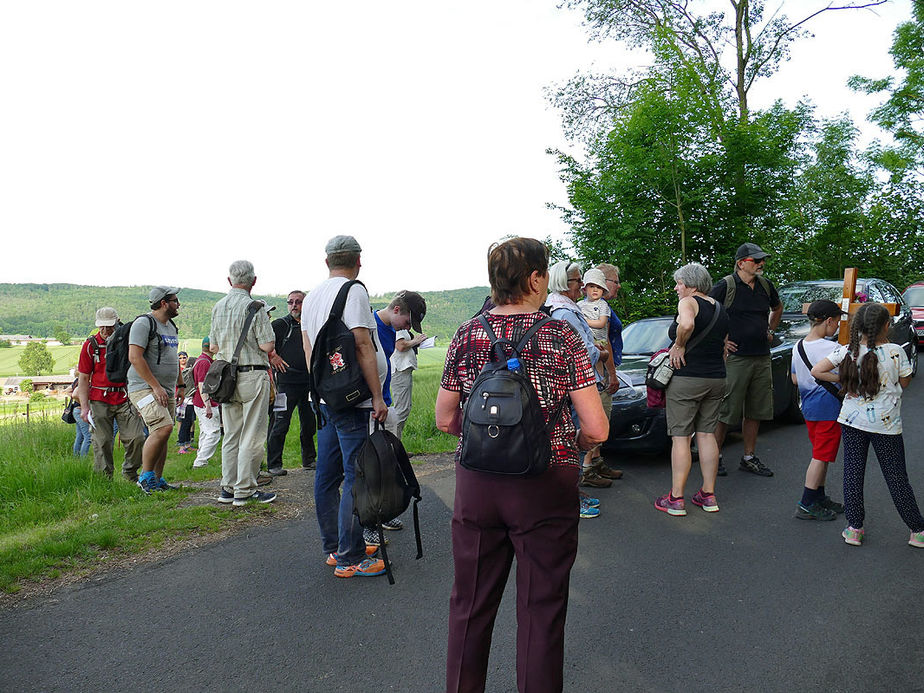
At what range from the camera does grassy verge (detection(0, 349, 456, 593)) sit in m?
4.27

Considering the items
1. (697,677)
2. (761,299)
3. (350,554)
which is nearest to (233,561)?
(350,554)

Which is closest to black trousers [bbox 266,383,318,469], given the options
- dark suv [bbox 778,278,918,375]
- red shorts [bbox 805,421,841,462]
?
red shorts [bbox 805,421,841,462]

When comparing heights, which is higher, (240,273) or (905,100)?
(905,100)

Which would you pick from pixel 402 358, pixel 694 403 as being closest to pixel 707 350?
pixel 694 403

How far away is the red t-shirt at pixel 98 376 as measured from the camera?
6281 millimetres

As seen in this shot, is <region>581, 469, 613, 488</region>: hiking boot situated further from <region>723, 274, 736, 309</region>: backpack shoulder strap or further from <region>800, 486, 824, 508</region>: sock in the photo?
<region>723, 274, 736, 309</region>: backpack shoulder strap

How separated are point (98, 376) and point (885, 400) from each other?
6554mm

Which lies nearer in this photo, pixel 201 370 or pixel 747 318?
pixel 747 318

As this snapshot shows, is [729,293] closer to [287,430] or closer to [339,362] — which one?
[339,362]

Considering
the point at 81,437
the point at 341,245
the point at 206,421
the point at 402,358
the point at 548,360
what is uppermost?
the point at 341,245

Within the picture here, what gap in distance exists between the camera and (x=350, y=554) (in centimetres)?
407

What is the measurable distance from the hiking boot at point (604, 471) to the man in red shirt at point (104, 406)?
4.44 meters

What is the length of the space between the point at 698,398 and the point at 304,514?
10.9 ft

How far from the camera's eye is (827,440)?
16.0 ft
